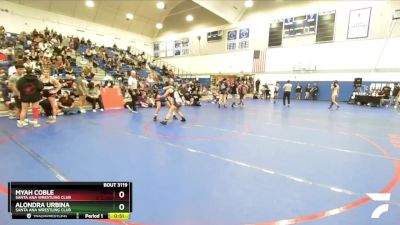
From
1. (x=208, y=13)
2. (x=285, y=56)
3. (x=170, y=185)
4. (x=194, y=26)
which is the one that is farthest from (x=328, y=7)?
(x=170, y=185)

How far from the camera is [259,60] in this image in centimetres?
2331

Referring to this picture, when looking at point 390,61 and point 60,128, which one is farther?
point 390,61

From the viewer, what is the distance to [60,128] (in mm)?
6387

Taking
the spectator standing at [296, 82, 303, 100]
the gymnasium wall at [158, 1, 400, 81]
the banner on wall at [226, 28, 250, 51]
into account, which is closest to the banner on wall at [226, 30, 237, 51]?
the banner on wall at [226, 28, 250, 51]

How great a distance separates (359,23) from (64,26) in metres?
25.5

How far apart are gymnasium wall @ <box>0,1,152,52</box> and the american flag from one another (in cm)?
1470

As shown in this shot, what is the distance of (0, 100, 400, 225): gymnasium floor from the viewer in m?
2.41

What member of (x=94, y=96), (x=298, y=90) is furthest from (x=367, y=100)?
(x=94, y=96)

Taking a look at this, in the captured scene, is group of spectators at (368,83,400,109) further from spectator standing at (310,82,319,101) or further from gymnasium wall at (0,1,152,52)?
gymnasium wall at (0,1,152,52)

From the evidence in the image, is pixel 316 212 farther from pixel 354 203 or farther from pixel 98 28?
pixel 98 28

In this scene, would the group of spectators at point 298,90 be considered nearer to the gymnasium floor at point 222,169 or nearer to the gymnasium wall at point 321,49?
the gymnasium wall at point 321,49

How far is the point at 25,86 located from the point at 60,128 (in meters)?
1.32

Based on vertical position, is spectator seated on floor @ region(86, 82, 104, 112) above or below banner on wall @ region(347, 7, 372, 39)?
below

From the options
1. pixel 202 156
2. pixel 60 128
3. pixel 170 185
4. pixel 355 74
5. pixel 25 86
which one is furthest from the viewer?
pixel 355 74
